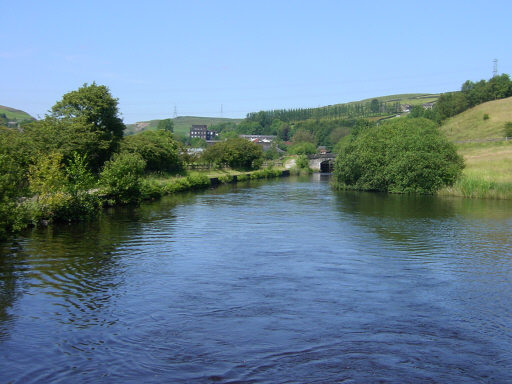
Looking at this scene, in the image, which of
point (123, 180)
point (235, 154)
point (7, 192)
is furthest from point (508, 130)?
point (7, 192)

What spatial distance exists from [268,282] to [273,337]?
5288 mm

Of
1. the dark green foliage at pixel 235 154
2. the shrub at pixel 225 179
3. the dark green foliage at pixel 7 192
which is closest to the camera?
the dark green foliage at pixel 7 192

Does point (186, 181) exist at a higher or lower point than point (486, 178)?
lower

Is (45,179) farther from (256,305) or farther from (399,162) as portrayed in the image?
(399,162)

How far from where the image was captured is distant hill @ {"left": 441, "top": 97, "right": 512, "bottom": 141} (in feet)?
352

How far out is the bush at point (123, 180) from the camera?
38.7m

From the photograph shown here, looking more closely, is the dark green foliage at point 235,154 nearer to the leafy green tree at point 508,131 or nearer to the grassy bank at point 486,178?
the grassy bank at point 486,178

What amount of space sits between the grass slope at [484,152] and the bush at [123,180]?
32065 mm

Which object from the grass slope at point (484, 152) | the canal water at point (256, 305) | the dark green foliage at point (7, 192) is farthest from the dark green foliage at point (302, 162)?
the dark green foliage at point (7, 192)

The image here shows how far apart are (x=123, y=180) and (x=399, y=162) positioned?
31976 millimetres

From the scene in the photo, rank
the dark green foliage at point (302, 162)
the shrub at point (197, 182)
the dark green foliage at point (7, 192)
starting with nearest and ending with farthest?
the dark green foliage at point (7, 192) → the shrub at point (197, 182) → the dark green foliage at point (302, 162)


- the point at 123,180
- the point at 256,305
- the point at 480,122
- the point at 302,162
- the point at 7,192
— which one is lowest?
the point at 256,305

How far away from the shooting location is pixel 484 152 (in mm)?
77062

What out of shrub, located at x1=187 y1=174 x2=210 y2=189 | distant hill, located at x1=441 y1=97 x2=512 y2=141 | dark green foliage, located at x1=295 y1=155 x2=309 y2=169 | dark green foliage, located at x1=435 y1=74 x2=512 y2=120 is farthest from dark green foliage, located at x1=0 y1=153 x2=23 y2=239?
dark green foliage, located at x1=435 y1=74 x2=512 y2=120
